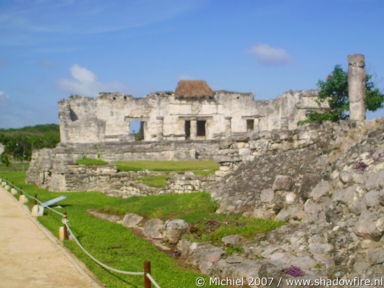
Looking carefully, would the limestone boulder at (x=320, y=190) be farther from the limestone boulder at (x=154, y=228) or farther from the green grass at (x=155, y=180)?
the green grass at (x=155, y=180)

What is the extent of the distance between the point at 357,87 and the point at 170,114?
22035mm

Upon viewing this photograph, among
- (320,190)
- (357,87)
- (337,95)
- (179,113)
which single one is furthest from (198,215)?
(179,113)

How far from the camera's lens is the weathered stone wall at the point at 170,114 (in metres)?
33.7

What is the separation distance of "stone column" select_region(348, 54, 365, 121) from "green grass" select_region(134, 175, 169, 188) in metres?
7.07

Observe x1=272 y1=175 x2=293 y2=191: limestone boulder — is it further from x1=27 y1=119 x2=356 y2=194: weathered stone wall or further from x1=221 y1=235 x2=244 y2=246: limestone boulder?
x1=221 y1=235 x2=244 y2=246: limestone boulder

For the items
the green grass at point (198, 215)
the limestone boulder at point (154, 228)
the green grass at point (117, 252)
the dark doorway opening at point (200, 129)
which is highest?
the dark doorway opening at point (200, 129)

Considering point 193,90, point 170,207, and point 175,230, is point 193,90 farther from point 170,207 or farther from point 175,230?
point 175,230

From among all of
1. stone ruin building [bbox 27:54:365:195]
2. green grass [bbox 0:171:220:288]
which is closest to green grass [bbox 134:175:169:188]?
green grass [bbox 0:171:220:288]

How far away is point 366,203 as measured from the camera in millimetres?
6996

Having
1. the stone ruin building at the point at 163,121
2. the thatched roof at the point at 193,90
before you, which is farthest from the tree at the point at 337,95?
the thatched roof at the point at 193,90

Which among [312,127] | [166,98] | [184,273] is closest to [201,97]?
[166,98]

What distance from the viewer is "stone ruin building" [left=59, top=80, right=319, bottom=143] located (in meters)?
33.8

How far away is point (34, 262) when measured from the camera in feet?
25.4

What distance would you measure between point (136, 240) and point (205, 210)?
7.05ft
